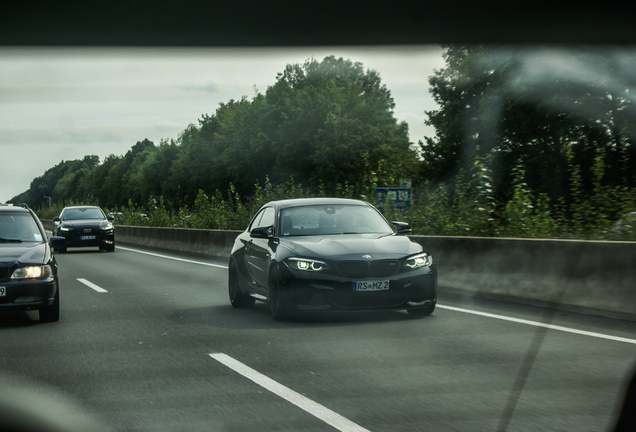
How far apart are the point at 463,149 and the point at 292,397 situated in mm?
43567

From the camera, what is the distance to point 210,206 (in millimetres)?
29547

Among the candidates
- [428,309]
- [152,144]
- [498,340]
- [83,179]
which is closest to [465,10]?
[498,340]

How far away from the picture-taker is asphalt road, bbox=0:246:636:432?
4914 mm

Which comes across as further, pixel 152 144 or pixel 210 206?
pixel 152 144

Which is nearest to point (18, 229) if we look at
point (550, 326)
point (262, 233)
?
point (262, 233)

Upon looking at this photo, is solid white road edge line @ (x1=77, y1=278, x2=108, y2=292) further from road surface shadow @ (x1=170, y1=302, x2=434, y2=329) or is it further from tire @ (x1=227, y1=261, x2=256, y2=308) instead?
road surface shadow @ (x1=170, y1=302, x2=434, y2=329)

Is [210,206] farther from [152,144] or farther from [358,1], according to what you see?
[152,144]

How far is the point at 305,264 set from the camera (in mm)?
8828

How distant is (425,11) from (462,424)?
2.48 meters

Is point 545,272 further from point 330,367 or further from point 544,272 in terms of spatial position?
point 330,367

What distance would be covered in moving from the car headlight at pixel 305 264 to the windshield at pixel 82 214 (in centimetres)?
2085

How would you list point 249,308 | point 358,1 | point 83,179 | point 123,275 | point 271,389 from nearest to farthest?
point 358,1 < point 271,389 < point 249,308 < point 123,275 < point 83,179

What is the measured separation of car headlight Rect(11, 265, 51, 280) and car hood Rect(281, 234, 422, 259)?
2822mm

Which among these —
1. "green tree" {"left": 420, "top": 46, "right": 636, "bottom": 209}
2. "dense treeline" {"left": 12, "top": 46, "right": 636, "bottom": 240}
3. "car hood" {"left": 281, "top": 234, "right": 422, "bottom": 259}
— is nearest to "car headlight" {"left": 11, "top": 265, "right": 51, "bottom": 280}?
"car hood" {"left": 281, "top": 234, "right": 422, "bottom": 259}
